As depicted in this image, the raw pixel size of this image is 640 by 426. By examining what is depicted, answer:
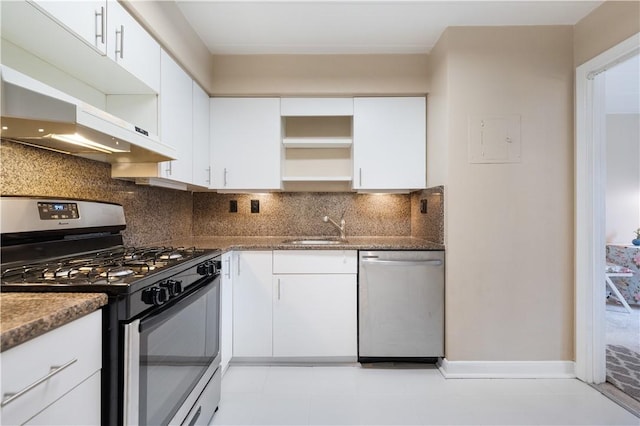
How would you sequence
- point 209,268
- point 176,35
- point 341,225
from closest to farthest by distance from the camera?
point 209,268 < point 176,35 < point 341,225

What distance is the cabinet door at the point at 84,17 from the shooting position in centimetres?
111

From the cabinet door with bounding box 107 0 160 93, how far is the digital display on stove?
27.1 inches

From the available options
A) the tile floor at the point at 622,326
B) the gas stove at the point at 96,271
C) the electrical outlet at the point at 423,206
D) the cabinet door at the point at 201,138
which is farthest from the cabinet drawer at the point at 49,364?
the tile floor at the point at 622,326

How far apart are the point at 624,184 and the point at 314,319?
4.72 meters

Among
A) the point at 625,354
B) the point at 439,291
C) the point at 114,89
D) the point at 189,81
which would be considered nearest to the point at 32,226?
the point at 114,89

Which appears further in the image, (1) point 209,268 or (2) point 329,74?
(2) point 329,74

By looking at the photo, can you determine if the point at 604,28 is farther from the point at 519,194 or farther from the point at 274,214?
the point at 274,214

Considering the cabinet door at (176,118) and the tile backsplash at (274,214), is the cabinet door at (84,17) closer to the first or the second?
the cabinet door at (176,118)

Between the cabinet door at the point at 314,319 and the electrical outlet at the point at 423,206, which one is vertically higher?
the electrical outlet at the point at 423,206

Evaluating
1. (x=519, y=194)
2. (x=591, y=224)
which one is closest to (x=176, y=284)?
(x=519, y=194)

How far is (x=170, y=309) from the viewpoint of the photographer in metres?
1.26

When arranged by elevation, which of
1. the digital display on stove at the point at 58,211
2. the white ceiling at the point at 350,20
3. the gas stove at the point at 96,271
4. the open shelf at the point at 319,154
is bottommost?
the gas stove at the point at 96,271

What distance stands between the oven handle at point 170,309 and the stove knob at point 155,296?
0.04 m

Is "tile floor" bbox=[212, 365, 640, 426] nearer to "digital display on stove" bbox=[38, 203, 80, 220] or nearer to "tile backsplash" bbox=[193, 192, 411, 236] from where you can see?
"tile backsplash" bbox=[193, 192, 411, 236]
